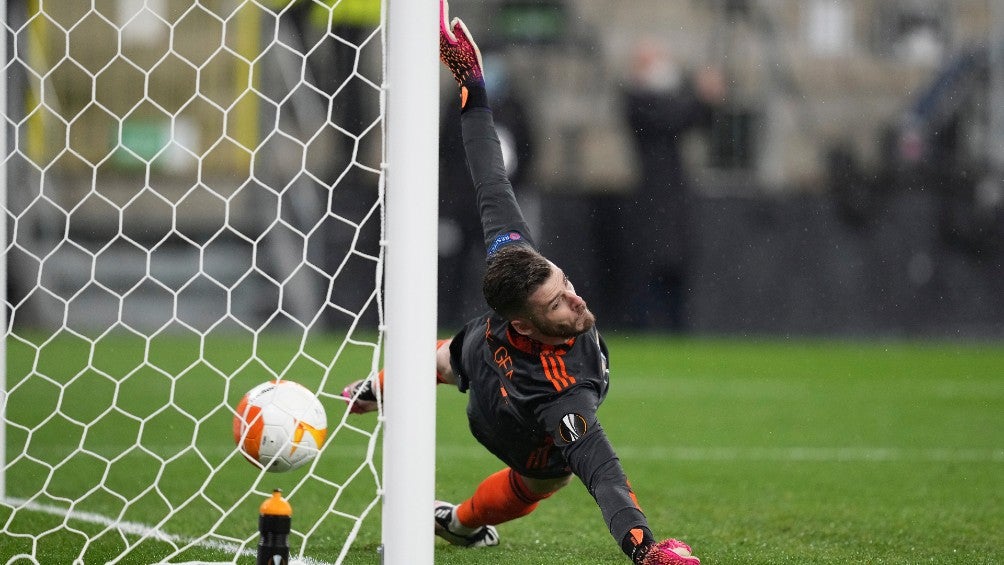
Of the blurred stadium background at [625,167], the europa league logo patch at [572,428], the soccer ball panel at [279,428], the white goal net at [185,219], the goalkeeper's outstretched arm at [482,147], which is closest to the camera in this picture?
the europa league logo patch at [572,428]

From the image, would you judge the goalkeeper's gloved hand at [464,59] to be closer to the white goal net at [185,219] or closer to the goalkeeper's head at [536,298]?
the goalkeeper's head at [536,298]

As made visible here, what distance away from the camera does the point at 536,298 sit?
9.76 ft

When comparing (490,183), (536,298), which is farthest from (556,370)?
(490,183)

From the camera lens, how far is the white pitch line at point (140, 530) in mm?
3248

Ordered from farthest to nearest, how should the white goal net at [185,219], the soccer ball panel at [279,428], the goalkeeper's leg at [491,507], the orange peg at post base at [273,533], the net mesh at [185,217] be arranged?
the net mesh at [185,217] < the white goal net at [185,219] < the goalkeeper's leg at [491,507] < the soccer ball panel at [279,428] < the orange peg at post base at [273,533]

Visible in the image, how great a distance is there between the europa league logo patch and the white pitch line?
0.72 meters

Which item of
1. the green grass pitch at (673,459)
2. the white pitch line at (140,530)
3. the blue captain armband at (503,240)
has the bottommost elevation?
the green grass pitch at (673,459)

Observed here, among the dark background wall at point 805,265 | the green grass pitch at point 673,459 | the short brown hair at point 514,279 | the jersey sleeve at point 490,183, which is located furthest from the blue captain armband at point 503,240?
the dark background wall at point 805,265

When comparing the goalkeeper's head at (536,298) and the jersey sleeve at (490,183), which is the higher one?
the jersey sleeve at (490,183)

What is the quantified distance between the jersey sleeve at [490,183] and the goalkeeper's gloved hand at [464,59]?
39mm

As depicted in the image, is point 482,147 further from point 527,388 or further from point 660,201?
point 660,201

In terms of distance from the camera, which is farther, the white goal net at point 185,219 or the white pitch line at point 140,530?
the white goal net at point 185,219

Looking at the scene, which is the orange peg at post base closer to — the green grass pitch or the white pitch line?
the white pitch line

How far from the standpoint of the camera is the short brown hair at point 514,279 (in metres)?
2.98
